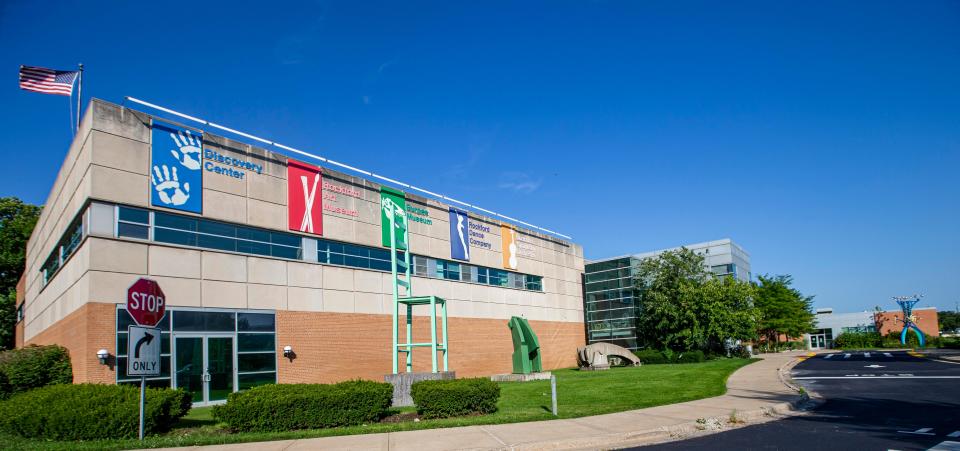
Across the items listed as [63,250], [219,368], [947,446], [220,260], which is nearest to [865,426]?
Result: [947,446]

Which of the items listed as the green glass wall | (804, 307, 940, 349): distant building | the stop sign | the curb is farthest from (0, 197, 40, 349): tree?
(804, 307, 940, 349): distant building

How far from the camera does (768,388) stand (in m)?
19.6

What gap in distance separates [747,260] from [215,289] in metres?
54.8

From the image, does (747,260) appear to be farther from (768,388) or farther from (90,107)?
(90,107)

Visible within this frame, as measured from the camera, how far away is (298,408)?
511 inches

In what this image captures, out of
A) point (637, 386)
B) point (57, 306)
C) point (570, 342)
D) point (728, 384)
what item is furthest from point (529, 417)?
point (570, 342)

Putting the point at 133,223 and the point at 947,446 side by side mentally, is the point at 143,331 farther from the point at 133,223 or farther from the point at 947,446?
the point at 947,446

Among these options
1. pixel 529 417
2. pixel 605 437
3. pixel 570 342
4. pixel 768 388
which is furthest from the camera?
pixel 570 342

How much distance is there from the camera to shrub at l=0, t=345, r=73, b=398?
18688 millimetres

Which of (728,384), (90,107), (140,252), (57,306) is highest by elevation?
(90,107)

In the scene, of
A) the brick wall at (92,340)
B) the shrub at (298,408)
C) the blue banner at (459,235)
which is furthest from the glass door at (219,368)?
the blue banner at (459,235)

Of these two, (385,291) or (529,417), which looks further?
(385,291)

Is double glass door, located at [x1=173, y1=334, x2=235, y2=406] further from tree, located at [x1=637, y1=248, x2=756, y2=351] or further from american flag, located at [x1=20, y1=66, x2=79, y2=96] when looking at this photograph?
tree, located at [x1=637, y1=248, x2=756, y2=351]

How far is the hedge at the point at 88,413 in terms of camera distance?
12.0 m
